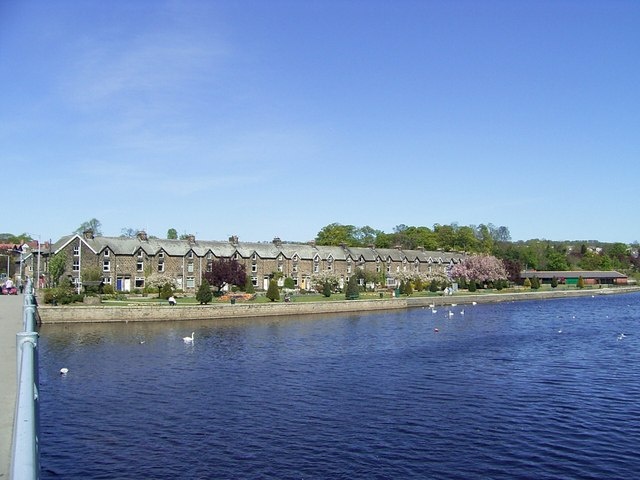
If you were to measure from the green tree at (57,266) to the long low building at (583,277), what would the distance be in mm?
109172

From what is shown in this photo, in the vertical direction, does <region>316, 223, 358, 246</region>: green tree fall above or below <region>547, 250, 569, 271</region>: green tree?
above

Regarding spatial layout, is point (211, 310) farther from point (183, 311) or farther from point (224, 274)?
point (224, 274)

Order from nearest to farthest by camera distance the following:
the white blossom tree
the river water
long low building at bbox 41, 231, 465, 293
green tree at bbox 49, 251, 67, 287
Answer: the river water < green tree at bbox 49, 251, 67, 287 < long low building at bbox 41, 231, 465, 293 < the white blossom tree

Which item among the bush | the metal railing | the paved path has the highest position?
the metal railing

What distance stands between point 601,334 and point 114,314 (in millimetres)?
45276

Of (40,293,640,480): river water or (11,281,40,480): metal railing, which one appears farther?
(40,293,640,480): river water

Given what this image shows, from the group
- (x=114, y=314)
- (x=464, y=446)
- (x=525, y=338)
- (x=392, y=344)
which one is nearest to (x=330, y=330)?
(x=392, y=344)

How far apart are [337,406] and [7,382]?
14.9m

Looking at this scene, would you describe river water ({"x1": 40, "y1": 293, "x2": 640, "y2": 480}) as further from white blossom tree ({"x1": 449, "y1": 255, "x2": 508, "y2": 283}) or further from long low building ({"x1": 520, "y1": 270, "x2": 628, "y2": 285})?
long low building ({"x1": 520, "y1": 270, "x2": 628, "y2": 285})

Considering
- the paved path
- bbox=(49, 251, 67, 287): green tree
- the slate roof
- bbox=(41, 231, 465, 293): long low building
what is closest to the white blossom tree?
bbox=(41, 231, 465, 293): long low building

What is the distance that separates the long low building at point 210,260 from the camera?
77294mm

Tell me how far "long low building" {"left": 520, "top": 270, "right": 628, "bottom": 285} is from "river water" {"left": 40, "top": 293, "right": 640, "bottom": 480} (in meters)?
102

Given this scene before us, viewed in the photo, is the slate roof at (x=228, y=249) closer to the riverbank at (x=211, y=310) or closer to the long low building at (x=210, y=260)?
the long low building at (x=210, y=260)

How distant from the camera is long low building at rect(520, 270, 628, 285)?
147m
